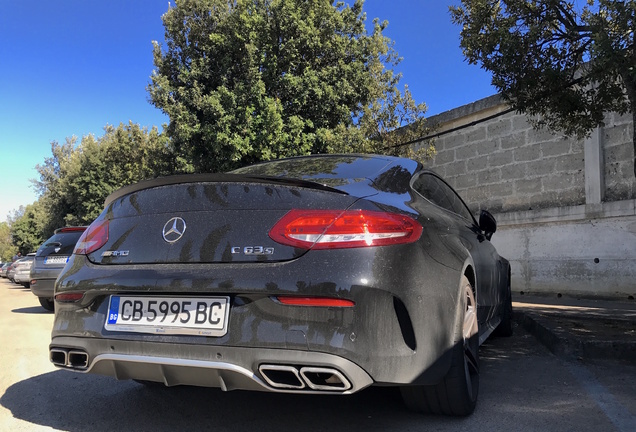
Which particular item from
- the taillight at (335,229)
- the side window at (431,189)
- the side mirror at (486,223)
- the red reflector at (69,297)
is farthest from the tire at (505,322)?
the red reflector at (69,297)

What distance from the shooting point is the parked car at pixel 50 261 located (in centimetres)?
828

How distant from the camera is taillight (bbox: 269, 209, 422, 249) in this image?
2.07 metres

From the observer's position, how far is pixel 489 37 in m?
5.23

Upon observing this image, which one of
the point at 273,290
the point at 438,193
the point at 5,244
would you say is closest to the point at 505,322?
the point at 438,193

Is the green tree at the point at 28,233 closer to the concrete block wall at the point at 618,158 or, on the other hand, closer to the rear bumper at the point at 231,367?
the concrete block wall at the point at 618,158

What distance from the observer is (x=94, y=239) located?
2617 mm

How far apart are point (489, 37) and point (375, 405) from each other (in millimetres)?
4243

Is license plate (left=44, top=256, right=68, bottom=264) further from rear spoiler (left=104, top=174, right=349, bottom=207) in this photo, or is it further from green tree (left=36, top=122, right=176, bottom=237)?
green tree (left=36, top=122, right=176, bottom=237)

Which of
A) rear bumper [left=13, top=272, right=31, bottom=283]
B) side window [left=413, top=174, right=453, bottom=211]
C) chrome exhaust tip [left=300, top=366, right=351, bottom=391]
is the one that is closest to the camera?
chrome exhaust tip [left=300, top=366, right=351, bottom=391]

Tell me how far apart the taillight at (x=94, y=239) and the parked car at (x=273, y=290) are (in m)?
0.01

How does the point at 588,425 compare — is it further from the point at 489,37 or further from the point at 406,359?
the point at 489,37

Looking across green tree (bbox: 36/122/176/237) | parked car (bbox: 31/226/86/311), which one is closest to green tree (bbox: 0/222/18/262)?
green tree (bbox: 36/122/176/237)

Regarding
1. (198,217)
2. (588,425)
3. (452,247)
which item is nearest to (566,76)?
(452,247)

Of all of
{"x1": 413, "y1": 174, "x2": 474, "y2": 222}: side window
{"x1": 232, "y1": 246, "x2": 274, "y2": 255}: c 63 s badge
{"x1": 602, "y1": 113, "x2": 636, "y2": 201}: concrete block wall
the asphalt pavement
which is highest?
{"x1": 602, "y1": 113, "x2": 636, "y2": 201}: concrete block wall
